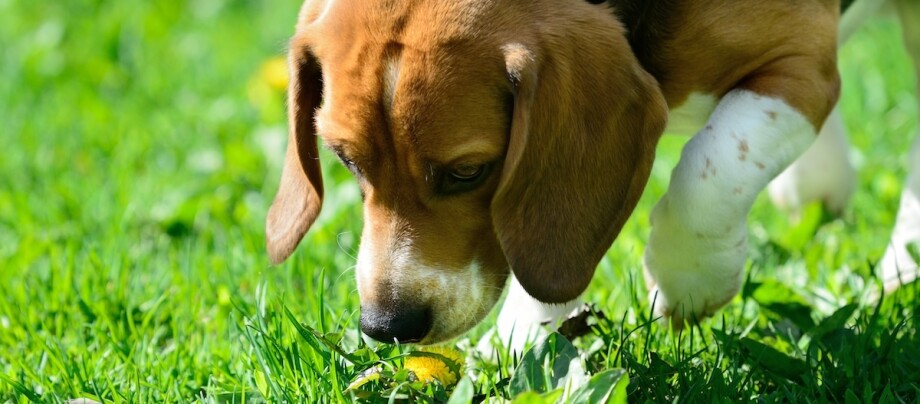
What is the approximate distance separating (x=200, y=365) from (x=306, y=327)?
509 mm

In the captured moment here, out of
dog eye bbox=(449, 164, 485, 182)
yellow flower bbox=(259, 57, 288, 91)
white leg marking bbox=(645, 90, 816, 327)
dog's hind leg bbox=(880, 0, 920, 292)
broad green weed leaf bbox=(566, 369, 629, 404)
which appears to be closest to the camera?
broad green weed leaf bbox=(566, 369, 629, 404)

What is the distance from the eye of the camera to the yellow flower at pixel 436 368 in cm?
292

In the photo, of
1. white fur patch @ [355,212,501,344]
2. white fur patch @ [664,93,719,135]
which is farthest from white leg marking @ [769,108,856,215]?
white fur patch @ [355,212,501,344]

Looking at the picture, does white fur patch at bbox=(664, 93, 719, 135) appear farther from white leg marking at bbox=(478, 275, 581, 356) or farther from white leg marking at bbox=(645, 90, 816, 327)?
white leg marking at bbox=(478, 275, 581, 356)

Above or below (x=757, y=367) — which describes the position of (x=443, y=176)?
above

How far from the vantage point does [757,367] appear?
3.03 m

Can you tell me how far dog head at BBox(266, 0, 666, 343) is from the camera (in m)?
2.93

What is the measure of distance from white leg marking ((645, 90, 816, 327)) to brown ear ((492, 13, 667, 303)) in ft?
0.69

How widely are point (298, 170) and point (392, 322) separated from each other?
0.79 metres

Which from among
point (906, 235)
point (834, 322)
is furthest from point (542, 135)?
point (906, 235)

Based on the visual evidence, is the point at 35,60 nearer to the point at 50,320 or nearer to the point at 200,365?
the point at 50,320

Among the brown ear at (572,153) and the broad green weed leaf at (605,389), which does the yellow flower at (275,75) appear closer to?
the brown ear at (572,153)

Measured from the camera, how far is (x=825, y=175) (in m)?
4.64

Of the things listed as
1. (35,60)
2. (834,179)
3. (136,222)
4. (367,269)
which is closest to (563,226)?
(367,269)
